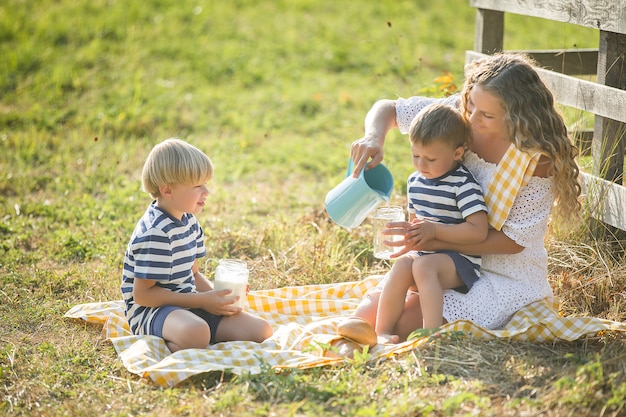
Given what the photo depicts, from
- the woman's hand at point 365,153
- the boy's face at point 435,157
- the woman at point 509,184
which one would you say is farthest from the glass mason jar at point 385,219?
the boy's face at point 435,157

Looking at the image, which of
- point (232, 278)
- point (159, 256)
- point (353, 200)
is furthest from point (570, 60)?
point (159, 256)

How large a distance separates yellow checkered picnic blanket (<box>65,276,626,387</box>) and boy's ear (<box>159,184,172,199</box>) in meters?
0.62

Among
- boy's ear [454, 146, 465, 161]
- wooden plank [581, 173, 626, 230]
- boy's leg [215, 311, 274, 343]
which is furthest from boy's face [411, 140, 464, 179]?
boy's leg [215, 311, 274, 343]

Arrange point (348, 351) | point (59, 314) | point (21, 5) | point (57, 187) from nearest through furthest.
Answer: point (348, 351) → point (59, 314) → point (57, 187) → point (21, 5)

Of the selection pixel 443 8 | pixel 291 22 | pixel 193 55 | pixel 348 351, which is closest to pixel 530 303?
pixel 348 351

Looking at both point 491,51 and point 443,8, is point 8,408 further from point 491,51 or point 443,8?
point 443,8

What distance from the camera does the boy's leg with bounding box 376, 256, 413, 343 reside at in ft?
10.5

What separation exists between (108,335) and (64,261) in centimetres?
112

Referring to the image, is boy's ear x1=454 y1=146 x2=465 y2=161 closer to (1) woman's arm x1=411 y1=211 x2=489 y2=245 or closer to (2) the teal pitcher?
(1) woman's arm x1=411 y1=211 x2=489 y2=245

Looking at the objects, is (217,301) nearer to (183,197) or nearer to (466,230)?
(183,197)

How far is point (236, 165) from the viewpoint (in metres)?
6.14

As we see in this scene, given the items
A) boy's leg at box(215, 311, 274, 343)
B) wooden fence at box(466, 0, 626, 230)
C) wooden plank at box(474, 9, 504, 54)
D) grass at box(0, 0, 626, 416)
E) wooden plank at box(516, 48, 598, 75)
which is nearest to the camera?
grass at box(0, 0, 626, 416)

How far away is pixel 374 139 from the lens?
3.53 metres

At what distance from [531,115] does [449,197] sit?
0.48 meters
